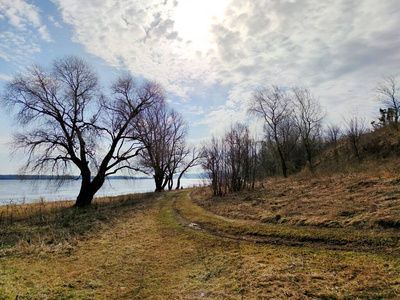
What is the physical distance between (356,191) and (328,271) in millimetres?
7214

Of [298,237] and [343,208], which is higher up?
[343,208]

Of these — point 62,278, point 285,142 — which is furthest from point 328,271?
point 285,142

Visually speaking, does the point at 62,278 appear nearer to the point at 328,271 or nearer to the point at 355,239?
the point at 328,271

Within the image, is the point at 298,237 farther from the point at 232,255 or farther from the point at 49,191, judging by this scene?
the point at 49,191

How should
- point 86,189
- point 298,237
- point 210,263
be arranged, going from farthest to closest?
point 86,189
point 298,237
point 210,263

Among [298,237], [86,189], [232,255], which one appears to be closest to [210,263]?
[232,255]

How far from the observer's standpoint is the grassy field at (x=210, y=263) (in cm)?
391

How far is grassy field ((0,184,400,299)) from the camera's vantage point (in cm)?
391

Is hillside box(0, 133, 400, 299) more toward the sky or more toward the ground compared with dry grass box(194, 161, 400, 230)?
more toward the ground

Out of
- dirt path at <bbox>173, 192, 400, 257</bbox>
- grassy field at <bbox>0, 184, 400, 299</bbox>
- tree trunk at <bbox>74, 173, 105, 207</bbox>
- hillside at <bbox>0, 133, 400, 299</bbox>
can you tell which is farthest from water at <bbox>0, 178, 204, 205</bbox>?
dirt path at <bbox>173, 192, 400, 257</bbox>

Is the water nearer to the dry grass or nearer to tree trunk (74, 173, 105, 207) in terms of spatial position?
tree trunk (74, 173, 105, 207)

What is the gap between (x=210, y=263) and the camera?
17.5 feet

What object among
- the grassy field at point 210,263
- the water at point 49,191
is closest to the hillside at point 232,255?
the grassy field at point 210,263

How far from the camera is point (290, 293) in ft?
12.0
